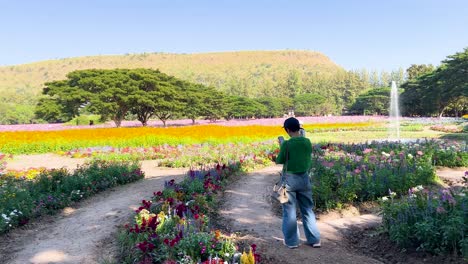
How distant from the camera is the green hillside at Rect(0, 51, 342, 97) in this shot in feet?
517

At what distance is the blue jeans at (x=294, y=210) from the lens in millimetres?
4695

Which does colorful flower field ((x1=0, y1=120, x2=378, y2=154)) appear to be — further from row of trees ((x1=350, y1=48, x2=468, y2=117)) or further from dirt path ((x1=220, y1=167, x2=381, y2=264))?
row of trees ((x1=350, y1=48, x2=468, y2=117))

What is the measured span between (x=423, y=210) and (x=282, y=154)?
2.02 m

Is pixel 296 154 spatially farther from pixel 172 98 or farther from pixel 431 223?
pixel 172 98

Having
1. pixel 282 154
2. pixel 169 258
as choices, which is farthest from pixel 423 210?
pixel 169 258

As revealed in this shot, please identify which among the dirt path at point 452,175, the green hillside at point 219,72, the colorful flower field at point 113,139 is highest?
the green hillside at point 219,72

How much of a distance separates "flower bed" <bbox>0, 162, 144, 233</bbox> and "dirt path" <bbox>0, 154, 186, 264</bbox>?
0.21 metres

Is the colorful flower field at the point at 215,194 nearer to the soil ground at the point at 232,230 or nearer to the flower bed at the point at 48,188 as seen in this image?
the flower bed at the point at 48,188

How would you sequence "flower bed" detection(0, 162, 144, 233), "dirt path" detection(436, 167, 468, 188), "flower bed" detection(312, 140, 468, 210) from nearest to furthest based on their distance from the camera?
"flower bed" detection(0, 162, 144, 233)
"flower bed" detection(312, 140, 468, 210)
"dirt path" detection(436, 167, 468, 188)

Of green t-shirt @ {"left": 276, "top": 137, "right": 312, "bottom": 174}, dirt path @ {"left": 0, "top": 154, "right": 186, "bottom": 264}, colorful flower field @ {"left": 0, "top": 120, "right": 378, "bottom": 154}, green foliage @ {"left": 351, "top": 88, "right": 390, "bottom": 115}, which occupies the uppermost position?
green foliage @ {"left": 351, "top": 88, "right": 390, "bottom": 115}

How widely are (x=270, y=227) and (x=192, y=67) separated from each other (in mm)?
176948

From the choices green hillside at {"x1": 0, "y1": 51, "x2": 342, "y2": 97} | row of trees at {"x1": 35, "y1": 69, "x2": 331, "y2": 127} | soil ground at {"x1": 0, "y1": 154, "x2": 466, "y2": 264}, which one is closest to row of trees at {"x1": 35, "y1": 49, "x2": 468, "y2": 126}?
row of trees at {"x1": 35, "y1": 69, "x2": 331, "y2": 127}

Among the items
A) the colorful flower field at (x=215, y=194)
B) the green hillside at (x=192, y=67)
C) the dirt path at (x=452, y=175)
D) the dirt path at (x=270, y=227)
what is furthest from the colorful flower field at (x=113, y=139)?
the green hillside at (x=192, y=67)

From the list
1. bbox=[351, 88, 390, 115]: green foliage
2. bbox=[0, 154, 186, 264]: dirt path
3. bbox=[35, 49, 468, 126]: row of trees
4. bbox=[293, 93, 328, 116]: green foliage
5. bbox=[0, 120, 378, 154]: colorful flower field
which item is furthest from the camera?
bbox=[293, 93, 328, 116]: green foliage
